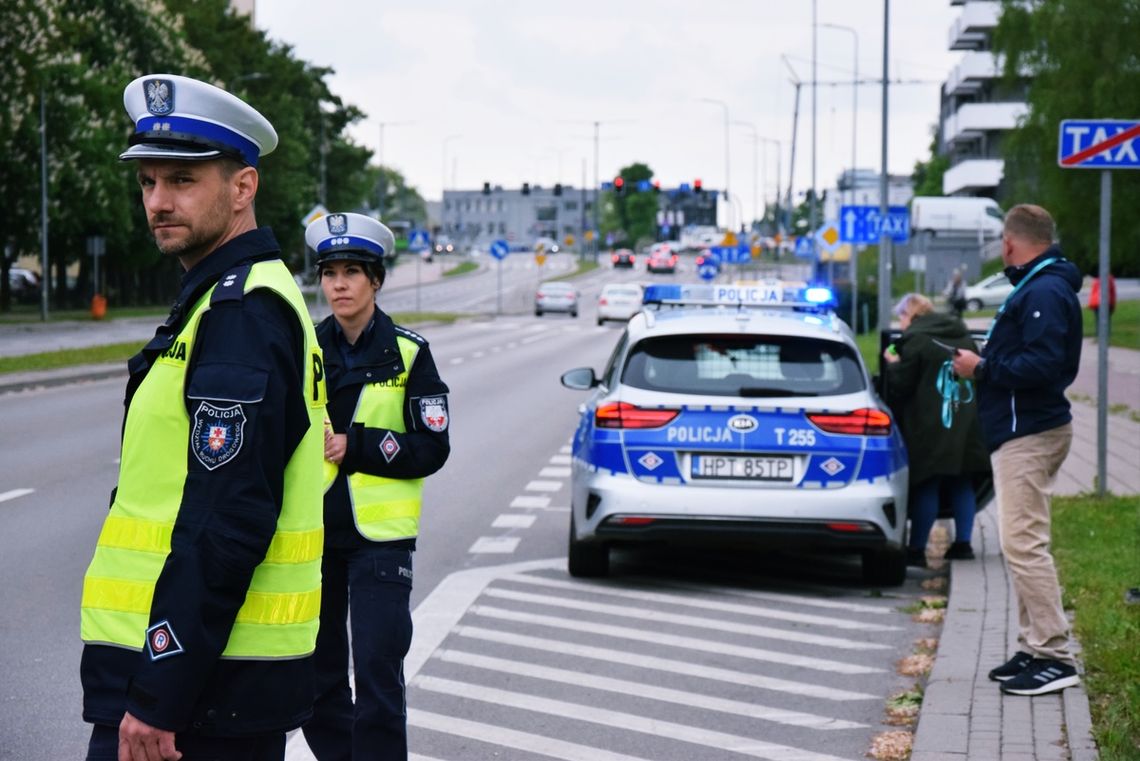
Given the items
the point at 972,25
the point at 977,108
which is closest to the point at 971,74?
the point at 977,108

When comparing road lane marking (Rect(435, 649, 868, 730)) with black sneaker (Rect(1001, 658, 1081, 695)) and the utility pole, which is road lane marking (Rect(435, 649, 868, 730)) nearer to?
black sneaker (Rect(1001, 658, 1081, 695))

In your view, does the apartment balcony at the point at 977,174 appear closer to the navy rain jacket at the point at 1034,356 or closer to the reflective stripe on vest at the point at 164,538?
the navy rain jacket at the point at 1034,356

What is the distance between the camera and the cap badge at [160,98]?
3.29 m

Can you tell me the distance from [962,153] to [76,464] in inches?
4116

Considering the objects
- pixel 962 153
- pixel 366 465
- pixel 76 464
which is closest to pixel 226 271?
pixel 366 465

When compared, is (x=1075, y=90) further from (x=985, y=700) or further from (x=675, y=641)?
(x=985, y=700)

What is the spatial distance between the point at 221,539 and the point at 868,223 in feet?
97.3

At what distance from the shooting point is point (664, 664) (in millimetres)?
8156

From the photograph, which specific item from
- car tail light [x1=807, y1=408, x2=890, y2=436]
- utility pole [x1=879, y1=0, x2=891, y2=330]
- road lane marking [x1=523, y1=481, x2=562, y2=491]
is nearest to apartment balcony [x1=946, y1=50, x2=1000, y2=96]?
utility pole [x1=879, y1=0, x2=891, y2=330]

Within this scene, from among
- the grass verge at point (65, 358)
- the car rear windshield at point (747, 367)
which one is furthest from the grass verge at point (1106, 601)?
the grass verge at point (65, 358)

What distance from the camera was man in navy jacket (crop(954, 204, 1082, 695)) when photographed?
24.0ft

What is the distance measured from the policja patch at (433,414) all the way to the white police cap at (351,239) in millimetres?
479

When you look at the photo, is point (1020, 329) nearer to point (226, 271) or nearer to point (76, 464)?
point (226, 271)

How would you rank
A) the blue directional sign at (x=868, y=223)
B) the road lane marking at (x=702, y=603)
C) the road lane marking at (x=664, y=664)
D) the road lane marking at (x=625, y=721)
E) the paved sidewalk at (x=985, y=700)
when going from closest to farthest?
1. the paved sidewalk at (x=985, y=700)
2. the road lane marking at (x=625, y=721)
3. the road lane marking at (x=664, y=664)
4. the road lane marking at (x=702, y=603)
5. the blue directional sign at (x=868, y=223)
